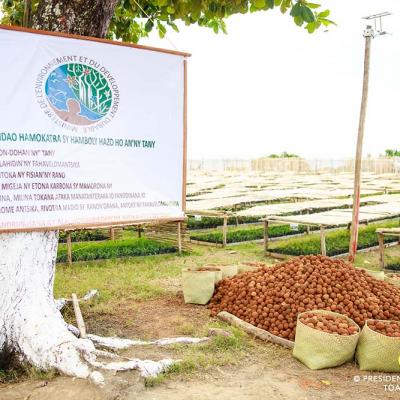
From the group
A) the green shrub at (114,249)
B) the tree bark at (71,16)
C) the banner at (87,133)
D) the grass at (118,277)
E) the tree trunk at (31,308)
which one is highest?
the tree bark at (71,16)

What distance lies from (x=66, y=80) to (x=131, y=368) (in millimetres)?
2335

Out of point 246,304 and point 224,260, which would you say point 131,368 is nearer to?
point 246,304

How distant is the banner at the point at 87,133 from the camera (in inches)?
159

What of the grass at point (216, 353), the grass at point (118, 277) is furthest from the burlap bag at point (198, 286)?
the grass at point (216, 353)

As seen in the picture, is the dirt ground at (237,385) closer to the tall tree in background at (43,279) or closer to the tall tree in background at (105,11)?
the tall tree in background at (43,279)

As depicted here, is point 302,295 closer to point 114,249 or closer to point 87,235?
point 114,249

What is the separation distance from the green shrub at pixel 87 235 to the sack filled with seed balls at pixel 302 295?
17.1ft

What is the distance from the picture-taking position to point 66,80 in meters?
4.20

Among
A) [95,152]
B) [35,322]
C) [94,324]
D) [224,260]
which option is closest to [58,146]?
[95,152]

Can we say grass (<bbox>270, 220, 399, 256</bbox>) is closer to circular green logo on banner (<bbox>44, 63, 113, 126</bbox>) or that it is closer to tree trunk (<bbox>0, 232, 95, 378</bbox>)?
tree trunk (<bbox>0, 232, 95, 378</bbox>)

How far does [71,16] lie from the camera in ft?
15.1

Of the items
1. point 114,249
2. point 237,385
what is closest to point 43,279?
point 237,385

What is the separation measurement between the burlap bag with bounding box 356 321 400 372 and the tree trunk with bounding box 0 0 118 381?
234 centimetres

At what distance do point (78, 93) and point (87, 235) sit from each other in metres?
7.31
